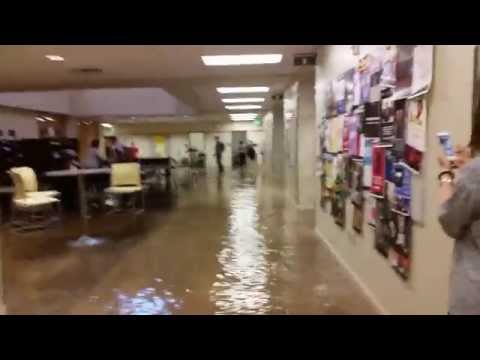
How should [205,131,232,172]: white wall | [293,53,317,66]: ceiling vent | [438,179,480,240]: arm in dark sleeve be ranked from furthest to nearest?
[205,131,232,172]: white wall
[293,53,317,66]: ceiling vent
[438,179,480,240]: arm in dark sleeve

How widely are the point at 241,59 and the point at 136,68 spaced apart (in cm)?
178

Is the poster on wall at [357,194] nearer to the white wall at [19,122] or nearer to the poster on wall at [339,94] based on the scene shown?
the poster on wall at [339,94]

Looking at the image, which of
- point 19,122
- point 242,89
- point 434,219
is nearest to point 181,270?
point 434,219

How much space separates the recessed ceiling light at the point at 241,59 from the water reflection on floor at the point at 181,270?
2.50 m

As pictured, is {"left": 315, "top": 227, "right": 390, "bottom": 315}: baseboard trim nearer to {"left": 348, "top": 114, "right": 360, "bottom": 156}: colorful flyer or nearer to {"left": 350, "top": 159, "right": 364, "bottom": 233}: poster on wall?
{"left": 350, "top": 159, "right": 364, "bottom": 233}: poster on wall

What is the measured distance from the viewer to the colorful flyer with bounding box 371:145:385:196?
3.16 m

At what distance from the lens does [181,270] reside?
14.5 feet

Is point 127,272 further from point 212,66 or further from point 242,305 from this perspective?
point 212,66

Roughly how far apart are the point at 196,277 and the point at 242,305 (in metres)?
0.87

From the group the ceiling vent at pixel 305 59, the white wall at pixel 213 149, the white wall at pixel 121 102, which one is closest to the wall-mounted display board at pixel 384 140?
the ceiling vent at pixel 305 59

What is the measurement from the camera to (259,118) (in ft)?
73.2

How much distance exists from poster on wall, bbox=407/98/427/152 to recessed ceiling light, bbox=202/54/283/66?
379 cm

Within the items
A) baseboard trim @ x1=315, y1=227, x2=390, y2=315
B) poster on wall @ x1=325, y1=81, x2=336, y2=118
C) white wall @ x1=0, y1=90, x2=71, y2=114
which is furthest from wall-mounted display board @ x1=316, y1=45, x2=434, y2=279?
white wall @ x1=0, y1=90, x2=71, y2=114
